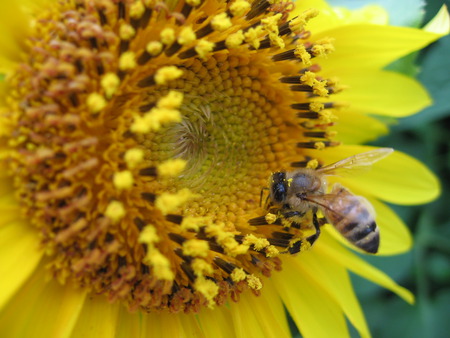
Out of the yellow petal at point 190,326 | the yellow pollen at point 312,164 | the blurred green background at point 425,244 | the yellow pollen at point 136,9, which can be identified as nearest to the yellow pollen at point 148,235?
the yellow petal at point 190,326

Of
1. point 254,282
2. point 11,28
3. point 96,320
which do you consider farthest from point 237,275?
point 11,28

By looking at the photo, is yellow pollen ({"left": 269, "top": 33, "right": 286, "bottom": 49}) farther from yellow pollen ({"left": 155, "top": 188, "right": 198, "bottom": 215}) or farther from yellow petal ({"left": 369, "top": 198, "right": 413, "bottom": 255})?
yellow petal ({"left": 369, "top": 198, "right": 413, "bottom": 255})

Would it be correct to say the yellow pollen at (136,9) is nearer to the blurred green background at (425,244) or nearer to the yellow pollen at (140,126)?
the yellow pollen at (140,126)

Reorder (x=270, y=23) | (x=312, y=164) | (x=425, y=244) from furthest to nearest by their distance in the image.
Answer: (x=425, y=244)
(x=312, y=164)
(x=270, y=23)

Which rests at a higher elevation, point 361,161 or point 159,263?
point 159,263

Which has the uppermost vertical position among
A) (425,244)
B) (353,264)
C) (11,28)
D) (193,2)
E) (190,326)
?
(11,28)

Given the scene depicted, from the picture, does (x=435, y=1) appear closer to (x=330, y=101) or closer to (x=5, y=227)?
(x=330, y=101)

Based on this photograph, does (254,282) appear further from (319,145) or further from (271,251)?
(319,145)

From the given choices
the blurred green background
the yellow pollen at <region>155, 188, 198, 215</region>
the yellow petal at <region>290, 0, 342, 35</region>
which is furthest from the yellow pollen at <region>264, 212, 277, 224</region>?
the blurred green background
